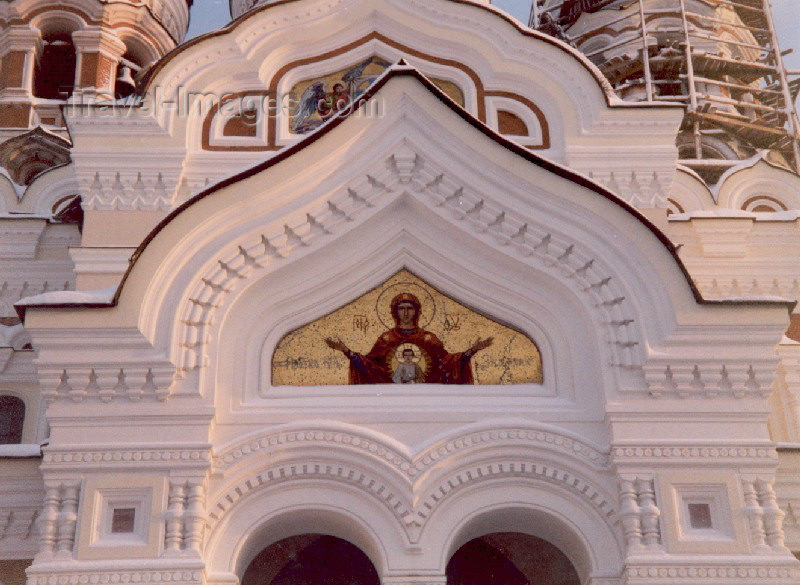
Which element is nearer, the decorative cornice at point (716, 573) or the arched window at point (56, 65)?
the decorative cornice at point (716, 573)

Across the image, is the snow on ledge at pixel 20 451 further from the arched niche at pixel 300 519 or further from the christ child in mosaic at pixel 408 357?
the christ child in mosaic at pixel 408 357

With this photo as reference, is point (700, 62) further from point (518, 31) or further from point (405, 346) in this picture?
point (405, 346)

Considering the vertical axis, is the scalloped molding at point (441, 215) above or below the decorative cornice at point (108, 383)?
above

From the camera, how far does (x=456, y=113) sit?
8922mm

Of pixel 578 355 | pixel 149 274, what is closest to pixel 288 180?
pixel 149 274

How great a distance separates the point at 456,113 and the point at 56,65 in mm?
11172

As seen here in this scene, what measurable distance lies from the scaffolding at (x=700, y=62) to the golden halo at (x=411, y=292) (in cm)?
979

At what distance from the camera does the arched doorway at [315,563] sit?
9.30 m

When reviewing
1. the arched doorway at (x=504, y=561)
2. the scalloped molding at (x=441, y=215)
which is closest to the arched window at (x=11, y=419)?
the scalloped molding at (x=441, y=215)

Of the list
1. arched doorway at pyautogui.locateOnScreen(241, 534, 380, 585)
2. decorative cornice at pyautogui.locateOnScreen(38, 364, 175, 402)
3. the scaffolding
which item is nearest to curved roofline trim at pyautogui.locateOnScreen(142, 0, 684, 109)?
decorative cornice at pyautogui.locateOnScreen(38, 364, 175, 402)

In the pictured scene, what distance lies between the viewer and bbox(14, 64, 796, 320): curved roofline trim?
8.21 metres

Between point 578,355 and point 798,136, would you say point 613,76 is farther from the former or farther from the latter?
point 578,355

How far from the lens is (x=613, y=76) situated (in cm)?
1961

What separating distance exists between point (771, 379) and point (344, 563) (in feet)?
11.7
